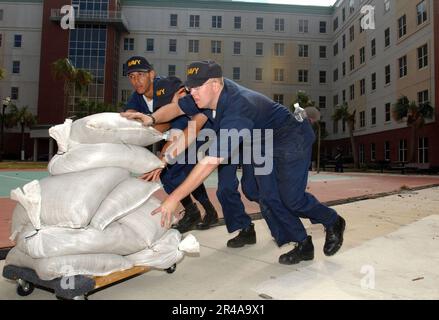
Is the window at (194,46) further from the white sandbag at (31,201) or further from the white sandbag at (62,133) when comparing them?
the white sandbag at (31,201)

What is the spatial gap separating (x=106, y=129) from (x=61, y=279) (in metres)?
0.95

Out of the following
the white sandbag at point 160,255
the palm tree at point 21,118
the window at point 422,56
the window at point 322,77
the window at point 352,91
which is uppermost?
the window at point 322,77

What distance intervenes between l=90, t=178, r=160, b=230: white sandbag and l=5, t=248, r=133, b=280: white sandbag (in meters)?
0.19

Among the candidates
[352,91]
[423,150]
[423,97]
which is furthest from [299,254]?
[352,91]

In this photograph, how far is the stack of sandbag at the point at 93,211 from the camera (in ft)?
6.64

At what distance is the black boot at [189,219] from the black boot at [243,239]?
788 mm

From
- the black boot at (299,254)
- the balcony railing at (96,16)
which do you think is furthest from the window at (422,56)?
the balcony railing at (96,16)

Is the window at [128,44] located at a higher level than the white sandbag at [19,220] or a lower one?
higher

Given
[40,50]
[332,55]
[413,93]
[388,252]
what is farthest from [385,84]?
[40,50]

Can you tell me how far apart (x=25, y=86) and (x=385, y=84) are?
37827 mm

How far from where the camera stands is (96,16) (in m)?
40.3

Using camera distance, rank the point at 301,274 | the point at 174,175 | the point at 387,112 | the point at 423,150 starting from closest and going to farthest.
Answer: the point at 301,274, the point at 174,175, the point at 423,150, the point at 387,112

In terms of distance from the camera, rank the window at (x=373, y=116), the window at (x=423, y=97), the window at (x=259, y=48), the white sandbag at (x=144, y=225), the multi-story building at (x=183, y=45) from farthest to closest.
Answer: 1. the window at (x=259, y=48)
2. the multi-story building at (x=183, y=45)
3. the window at (x=373, y=116)
4. the window at (x=423, y=97)
5. the white sandbag at (x=144, y=225)

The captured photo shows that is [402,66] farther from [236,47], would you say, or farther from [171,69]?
[171,69]
